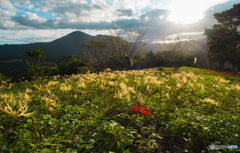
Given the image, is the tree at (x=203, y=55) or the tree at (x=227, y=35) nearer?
the tree at (x=227, y=35)

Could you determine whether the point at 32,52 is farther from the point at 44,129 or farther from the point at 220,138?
the point at 220,138

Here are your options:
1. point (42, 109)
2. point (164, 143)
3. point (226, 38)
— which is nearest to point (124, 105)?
point (164, 143)

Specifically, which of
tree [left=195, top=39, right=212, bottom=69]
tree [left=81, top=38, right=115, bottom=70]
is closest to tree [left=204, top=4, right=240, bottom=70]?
tree [left=195, top=39, right=212, bottom=69]

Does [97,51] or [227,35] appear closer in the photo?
[227,35]

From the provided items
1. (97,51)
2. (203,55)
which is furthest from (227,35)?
(97,51)

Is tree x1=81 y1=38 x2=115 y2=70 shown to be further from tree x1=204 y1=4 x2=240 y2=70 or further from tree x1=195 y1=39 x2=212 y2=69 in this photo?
tree x1=195 y1=39 x2=212 y2=69

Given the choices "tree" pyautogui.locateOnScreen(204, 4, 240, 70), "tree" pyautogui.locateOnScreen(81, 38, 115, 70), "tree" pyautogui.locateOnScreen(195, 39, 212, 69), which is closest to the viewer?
"tree" pyautogui.locateOnScreen(204, 4, 240, 70)

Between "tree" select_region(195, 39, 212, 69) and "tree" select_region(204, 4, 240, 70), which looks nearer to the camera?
"tree" select_region(204, 4, 240, 70)

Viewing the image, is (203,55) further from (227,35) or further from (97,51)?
(97,51)

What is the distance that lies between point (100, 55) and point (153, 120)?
1300 inches

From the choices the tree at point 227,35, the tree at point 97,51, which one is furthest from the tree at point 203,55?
the tree at point 97,51

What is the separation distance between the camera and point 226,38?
71.8 ft

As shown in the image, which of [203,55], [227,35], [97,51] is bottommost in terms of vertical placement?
[97,51]

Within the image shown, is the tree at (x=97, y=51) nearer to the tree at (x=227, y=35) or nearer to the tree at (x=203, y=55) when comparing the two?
the tree at (x=227, y=35)
